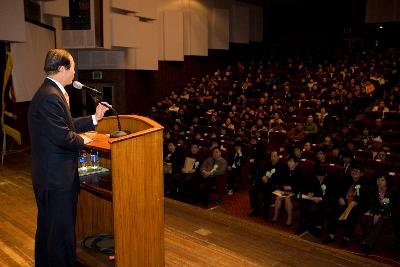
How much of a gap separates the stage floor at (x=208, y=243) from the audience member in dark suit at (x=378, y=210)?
1.09 metres

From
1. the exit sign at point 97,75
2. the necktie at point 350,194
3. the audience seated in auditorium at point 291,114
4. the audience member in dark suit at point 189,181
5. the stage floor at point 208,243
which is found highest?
the exit sign at point 97,75

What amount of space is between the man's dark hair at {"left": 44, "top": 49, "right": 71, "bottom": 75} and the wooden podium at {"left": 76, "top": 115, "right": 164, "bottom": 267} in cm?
39

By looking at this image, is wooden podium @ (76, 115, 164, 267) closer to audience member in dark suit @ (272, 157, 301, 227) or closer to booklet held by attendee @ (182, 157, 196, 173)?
audience member in dark suit @ (272, 157, 301, 227)

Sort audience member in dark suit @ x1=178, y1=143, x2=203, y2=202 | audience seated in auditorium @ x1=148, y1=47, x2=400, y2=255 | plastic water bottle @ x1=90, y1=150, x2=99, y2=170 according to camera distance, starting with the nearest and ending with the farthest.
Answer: plastic water bottle @ x1=90, y1=150, x2=99, y2=170
audience member in dark suit @ x1=178, y1=143, x2=203, y2=202
audience seated in auditorium @ x1=148, y1=47, x2=400, y2=255

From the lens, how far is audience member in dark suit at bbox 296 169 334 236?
456cm

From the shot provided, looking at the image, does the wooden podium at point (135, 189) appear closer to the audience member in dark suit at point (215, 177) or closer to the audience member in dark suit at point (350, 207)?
the audience member in dark suit at point (350, 207)

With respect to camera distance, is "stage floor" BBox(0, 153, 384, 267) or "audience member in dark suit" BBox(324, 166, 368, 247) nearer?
"stage floor" BBox(0, 153, 384, 267)

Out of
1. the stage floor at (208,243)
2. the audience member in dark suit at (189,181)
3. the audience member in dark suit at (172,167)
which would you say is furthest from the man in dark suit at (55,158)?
the audience member in dark suit at (172,167)

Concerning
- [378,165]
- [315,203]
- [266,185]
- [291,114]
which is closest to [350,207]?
[315,203]

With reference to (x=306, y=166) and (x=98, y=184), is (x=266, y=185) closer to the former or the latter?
(x=306, y=166)

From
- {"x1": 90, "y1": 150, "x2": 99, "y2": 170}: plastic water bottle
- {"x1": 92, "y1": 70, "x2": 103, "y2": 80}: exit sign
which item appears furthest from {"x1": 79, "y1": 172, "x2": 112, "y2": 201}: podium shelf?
{"x1": 92, "y1": 70, "x2": 103, "y2": 80}: exit sign

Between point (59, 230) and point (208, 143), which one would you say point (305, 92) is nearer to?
point (208, 143)

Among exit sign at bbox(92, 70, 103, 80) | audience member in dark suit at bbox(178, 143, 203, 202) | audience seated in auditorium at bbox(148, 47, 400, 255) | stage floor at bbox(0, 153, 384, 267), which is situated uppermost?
exit sign at bbox(92, 70, 103, 80)

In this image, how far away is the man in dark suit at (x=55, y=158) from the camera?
172 centimetres
